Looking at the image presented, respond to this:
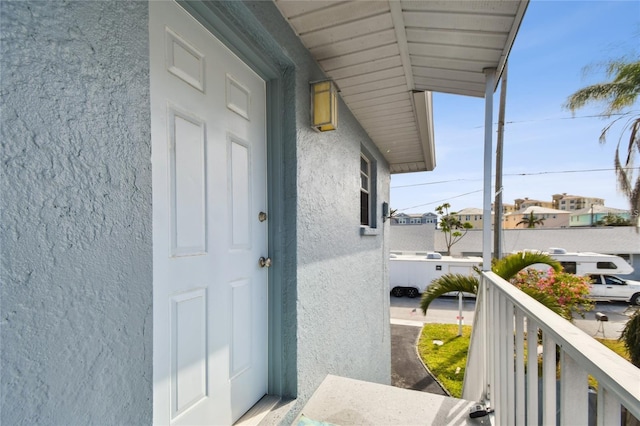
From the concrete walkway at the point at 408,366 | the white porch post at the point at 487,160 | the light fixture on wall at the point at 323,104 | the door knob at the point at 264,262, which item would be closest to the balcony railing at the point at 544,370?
the white porch post at the point at 487,160

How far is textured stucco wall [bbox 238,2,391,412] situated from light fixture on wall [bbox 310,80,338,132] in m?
0.06

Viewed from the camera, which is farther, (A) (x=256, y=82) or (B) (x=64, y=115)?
(A) (x=256, y=82)

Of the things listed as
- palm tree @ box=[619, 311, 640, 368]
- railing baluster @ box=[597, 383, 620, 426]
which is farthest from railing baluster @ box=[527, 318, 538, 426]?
palm tree @ box=[619, 311, 640, 368]

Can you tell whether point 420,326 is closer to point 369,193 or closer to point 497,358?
point 369,193

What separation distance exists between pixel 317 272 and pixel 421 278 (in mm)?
15879

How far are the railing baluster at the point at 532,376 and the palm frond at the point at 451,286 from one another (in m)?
3.73

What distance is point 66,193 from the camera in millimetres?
807

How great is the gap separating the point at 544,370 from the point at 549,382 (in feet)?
0.13

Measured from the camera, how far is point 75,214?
0.83m

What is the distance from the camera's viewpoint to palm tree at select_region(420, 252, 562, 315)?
379 centimetres

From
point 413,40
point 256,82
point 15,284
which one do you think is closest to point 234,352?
point 15,284

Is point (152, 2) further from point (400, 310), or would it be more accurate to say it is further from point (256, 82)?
point (400, 310)

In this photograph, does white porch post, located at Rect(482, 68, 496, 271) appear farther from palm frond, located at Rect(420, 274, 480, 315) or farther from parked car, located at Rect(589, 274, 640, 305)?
parked car, located at Rect(589, 274, 640, 305)

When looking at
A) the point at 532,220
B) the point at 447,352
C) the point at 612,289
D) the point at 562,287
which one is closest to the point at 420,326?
the point at 447,352
